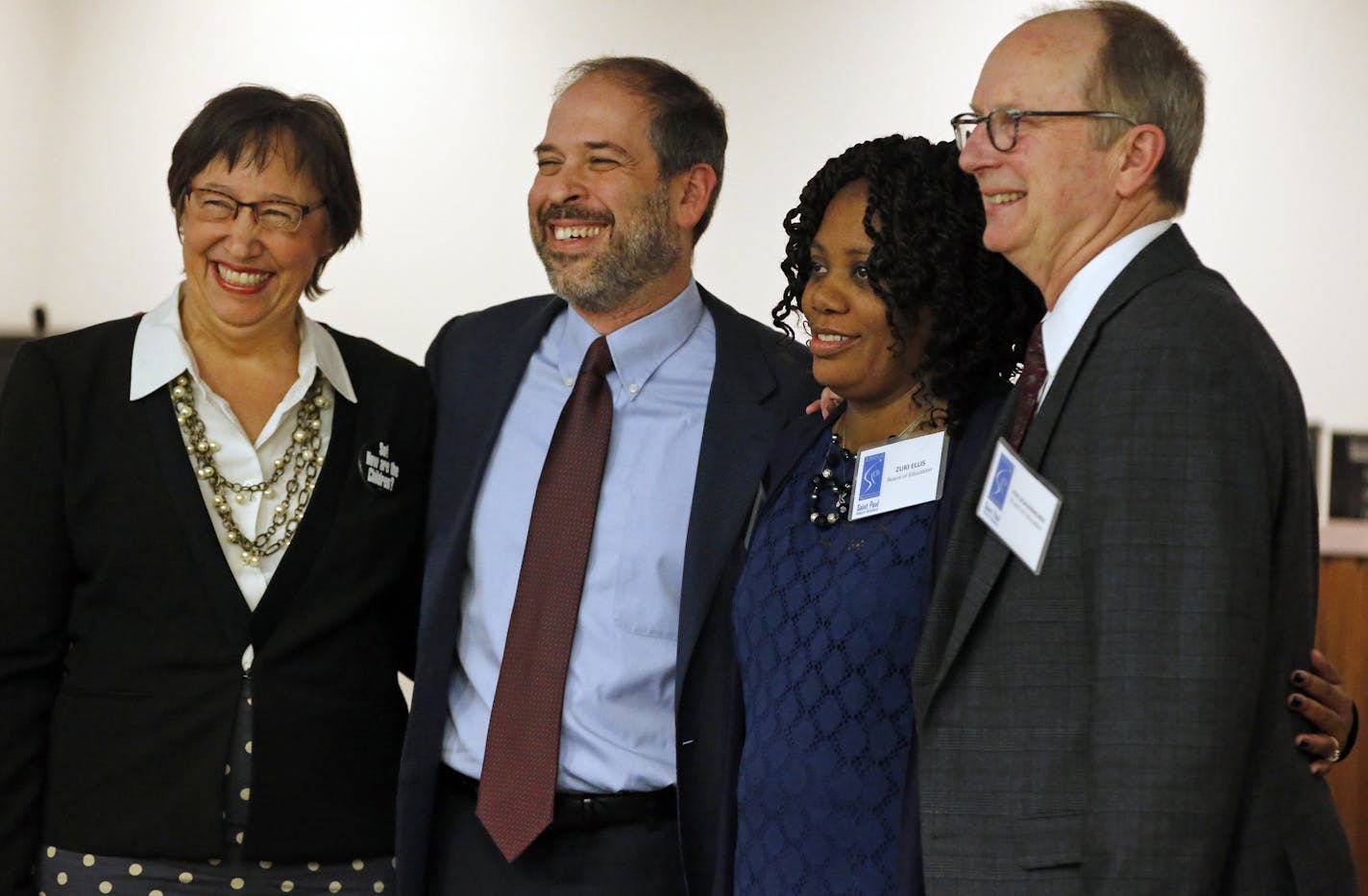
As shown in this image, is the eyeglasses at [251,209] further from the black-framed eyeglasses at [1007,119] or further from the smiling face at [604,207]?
the black-framed eyeglasses at [1007,119]

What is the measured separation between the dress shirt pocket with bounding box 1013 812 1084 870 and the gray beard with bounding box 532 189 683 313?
1422 millimetres

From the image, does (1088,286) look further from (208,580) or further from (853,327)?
(208,580)

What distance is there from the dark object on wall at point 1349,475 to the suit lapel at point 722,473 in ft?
8.80

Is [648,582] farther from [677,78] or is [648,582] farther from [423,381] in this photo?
[677,78]

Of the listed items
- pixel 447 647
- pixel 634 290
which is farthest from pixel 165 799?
pixel 634 290

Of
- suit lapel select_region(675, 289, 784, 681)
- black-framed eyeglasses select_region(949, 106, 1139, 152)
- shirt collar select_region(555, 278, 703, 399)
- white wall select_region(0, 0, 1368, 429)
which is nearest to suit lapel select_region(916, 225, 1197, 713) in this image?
black-framed eyeglasses select_region(949, 106, 1139, 152)

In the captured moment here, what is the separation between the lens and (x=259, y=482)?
2.41m

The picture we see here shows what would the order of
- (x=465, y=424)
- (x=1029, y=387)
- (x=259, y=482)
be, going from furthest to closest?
1. (x=465, y=424)
2. (x=259, y=482)
3. (x=1029, y=387)

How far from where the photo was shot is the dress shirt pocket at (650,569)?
8.29 feet

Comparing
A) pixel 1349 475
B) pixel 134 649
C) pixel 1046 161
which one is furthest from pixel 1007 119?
pixel 1349 475

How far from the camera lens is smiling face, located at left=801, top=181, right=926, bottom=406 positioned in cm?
221

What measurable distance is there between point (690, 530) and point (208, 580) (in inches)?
30.8

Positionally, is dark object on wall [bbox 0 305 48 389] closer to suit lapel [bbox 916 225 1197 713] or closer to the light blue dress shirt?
the light blue dress shirt

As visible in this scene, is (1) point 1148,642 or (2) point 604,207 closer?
(1) point 1148,642
